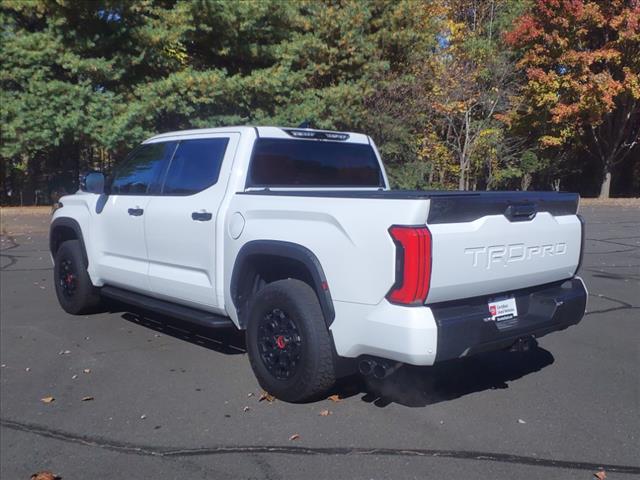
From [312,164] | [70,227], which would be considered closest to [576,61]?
[312,164]

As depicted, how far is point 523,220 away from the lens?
4.21 m

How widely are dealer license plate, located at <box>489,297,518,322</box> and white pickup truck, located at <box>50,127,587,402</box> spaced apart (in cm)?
1

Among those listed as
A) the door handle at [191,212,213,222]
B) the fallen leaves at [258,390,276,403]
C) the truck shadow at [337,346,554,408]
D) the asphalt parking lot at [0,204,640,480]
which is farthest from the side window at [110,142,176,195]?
the truck shadow at [337,346,554,408]

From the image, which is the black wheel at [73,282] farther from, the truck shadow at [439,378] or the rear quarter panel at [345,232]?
the rear quarter panel at [345,232]

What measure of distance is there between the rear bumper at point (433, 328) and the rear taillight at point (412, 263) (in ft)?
0.29

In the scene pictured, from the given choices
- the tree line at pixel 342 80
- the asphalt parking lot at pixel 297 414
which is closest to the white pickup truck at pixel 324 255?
the asphalt parking lot at pixel 297 414

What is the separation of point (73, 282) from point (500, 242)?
480 cm

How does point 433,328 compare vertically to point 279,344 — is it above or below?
above

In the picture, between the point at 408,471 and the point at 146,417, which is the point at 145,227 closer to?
the point at 146,417

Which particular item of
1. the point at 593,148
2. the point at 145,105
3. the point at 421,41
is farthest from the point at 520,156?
the point at 145,105

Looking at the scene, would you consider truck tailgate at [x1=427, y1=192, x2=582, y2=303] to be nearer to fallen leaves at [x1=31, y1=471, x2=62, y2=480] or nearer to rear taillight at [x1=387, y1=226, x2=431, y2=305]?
rear taillight at [x1=387, y1=226, x2=431, y2=305]

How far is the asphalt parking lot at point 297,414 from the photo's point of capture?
3.60m

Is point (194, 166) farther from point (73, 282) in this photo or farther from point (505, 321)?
point (505, 321)

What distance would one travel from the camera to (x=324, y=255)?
4086 millimetres
